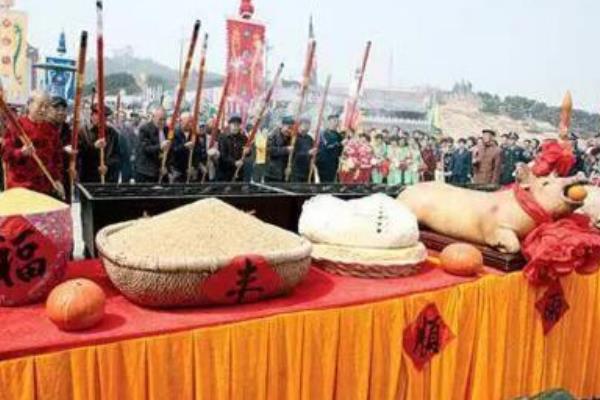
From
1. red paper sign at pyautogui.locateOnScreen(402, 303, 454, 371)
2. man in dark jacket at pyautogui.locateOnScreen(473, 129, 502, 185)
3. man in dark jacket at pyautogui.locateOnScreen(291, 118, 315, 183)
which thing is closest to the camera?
red paper sign at pyautogui.locateOnScreen(402, 303, 454, 371)

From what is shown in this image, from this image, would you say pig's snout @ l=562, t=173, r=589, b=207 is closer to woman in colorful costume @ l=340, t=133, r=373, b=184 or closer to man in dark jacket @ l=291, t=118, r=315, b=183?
man in dark jacket @ l=291, t=118, r=315, b=183

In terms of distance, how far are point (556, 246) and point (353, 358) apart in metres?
0.82

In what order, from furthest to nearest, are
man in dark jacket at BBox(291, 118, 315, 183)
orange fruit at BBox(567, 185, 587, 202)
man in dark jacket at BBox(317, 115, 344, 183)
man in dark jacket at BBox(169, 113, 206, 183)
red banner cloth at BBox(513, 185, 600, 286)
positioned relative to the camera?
1. man in dark jacket at BBox(317, 115, 344, 183)
2. man in dark jacket at BBox(291, 118, 315, 183)
3. man in dark jacket at BBox(169, 113, 206, 183)
4. orange fruit at BBox(567, 185, 587, 202)
5. red banner cloth at BBox(513, 185, 600, 286)

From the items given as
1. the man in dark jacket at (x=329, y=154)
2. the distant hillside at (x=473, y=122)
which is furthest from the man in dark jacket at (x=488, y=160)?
the distant hillside at (x=473, y=122)

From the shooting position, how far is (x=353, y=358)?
165 centimetres

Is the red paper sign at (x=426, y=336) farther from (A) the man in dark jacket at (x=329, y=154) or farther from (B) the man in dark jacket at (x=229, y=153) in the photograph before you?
(A) the man in dark jacket at (x=329, y=154)

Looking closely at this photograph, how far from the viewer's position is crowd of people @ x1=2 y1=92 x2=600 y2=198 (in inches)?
109

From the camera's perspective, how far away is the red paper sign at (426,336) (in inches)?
69.4

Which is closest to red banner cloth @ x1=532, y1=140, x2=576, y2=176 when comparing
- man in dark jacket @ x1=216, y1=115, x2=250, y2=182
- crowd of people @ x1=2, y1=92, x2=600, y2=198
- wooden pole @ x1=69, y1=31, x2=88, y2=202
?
crowd of people @ x1=2, y1=92, x2=600, y2=198

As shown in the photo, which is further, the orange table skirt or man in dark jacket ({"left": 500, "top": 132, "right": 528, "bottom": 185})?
man in dark jacket ({"left": 500, "top": 132, "right": 528, "bottom": 185})

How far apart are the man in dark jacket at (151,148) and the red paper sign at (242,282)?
3.56m

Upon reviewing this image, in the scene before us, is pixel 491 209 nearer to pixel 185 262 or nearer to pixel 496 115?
pixel 185 262

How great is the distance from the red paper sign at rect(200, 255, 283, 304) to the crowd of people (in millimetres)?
1439

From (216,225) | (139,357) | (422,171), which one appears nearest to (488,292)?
(216,225)
